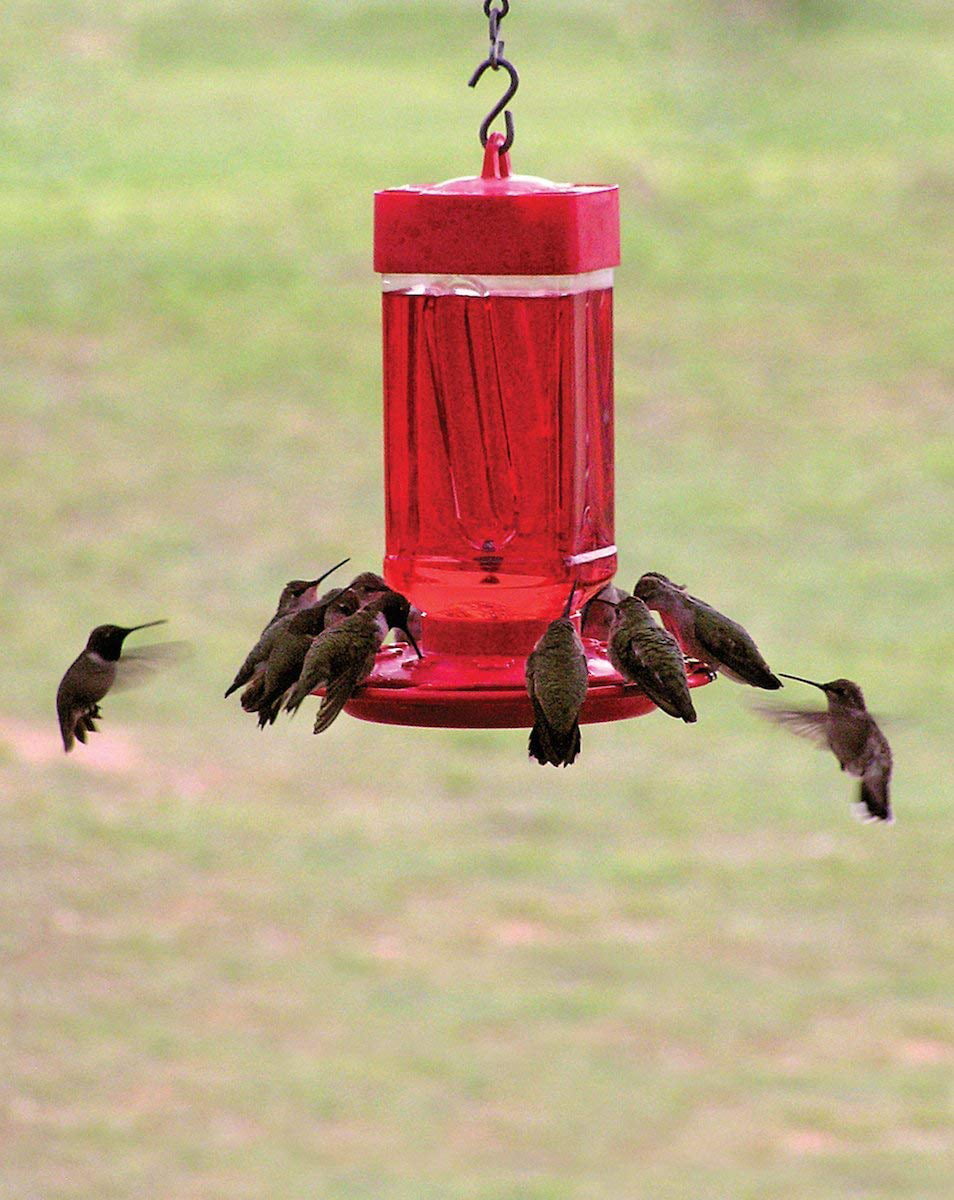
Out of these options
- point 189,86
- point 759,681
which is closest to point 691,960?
point 759,681

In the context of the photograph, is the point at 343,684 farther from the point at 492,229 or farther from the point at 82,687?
the point at 82,687

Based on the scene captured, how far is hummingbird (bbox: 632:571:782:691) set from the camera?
3311 mm

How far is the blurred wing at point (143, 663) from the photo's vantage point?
4.00 meters

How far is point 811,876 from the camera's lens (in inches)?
374

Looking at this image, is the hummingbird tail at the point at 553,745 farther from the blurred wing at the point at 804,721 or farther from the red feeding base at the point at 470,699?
the blurred wing at the point at 804,721

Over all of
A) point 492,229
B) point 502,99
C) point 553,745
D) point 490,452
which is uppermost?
point 502,99

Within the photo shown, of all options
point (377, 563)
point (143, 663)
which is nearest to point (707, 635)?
point (143, 663)

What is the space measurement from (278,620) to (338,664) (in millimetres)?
350

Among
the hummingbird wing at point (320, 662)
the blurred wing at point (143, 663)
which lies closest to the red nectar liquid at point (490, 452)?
the hummingbird wing at point (320, 662)

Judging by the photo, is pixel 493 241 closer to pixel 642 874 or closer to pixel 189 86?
pixel 642 874

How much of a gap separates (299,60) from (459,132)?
1.99 meters

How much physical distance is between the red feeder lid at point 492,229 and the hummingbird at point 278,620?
485mm


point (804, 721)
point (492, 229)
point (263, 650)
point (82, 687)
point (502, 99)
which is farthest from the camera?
point (804, 721)

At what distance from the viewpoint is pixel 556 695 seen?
9.89ft
